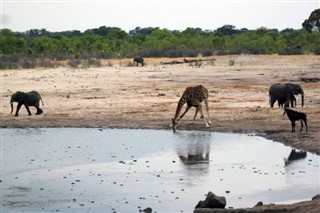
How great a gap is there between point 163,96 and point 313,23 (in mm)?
52288

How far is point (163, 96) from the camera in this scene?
1265 inches

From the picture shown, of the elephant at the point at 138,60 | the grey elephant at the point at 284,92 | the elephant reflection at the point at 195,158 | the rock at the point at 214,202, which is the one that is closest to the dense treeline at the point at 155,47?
the elephant at the point at 138,60

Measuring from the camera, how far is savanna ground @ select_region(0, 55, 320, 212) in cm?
2397

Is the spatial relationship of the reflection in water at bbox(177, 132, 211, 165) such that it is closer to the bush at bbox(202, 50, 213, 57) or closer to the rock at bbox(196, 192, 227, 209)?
the rock at bbox(196, 192, 227, 209)

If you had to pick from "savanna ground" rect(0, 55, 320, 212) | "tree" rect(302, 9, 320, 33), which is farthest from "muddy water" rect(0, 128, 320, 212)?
"tree" rect(302, 9, 320, 33)

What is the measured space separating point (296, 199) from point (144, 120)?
12.1 metres

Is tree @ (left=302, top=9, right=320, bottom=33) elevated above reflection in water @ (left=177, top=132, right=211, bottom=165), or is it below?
above

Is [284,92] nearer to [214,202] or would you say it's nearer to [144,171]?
[144,171]

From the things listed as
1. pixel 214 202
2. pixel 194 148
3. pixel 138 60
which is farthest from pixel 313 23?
pixel 214 202

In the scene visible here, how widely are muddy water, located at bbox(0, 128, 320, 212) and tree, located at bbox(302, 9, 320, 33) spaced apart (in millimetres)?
59460

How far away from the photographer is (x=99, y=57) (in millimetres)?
64500

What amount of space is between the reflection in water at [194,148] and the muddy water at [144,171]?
0.02 meters

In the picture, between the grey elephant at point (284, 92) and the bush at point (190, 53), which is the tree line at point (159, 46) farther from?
the grey elephant at point (284, 92)

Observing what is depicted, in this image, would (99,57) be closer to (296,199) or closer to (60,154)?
(60,154)
